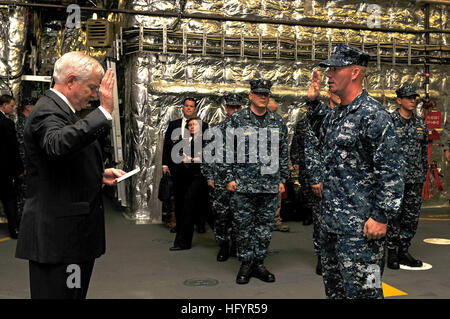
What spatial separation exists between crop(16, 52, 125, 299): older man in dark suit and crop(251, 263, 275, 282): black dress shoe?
8.89ft

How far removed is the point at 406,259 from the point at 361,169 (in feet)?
9.69

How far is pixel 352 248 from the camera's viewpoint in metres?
2.81

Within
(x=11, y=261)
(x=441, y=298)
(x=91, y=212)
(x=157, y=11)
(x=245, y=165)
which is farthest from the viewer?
(x=157, y=11)

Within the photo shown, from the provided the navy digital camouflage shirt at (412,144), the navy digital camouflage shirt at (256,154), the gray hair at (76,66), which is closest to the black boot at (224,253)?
the navy digital camouflage shirt at (256,154)

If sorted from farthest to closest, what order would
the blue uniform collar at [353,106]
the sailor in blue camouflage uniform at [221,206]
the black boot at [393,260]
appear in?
the sailor in blue camouflage uniform at [221,206] < the black boot at [393,260] < the blue uniform collar at [353,106]

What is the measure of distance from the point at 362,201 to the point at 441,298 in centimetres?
203

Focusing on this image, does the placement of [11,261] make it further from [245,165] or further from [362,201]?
[362,201]

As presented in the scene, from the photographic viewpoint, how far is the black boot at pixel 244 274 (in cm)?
471

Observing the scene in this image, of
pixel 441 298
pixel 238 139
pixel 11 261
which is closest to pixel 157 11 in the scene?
pixel 238 139

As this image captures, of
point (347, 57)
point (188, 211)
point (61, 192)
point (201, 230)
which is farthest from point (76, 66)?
point (201, 230)

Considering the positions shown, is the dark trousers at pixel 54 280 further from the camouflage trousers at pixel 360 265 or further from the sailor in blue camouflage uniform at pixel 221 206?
the sailor in blue camouflage uniform at pixel 221 206

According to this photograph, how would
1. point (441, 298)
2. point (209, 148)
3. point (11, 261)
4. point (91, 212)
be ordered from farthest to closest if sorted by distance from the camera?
1. point (209, 148)
2. point (11, 261)
3. point (441, 298)
4. point (91, 212)

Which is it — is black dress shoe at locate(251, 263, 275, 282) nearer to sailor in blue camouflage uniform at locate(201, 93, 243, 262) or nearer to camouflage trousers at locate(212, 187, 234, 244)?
sailor in blue camouflage uniform at locate(201, 93, 243, 262)

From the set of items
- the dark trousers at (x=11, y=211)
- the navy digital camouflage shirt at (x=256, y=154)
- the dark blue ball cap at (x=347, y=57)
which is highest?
the dark blue ball cap at (x=347, y=57)
